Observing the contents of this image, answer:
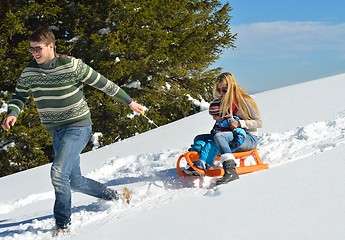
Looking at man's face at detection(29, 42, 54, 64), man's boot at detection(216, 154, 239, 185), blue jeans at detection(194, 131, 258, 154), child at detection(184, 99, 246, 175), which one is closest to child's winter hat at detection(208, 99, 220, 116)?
child at detection(184, 99, 246, 175)

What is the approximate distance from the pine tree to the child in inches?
337

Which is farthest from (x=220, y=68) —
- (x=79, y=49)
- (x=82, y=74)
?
(x=82, y=74)

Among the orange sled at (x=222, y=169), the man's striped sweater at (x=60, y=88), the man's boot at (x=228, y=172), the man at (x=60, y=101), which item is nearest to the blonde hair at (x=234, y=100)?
the orange sled at (x=222, y=169)

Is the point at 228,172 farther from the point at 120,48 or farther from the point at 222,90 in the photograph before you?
the point at 120,48

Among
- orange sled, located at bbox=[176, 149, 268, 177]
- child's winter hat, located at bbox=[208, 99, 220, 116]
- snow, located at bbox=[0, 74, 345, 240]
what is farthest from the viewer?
child's winter hat, located at bbox=[208, 99, 220, 116]

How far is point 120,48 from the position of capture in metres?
13.1

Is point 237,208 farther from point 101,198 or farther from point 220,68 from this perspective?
point 220,68

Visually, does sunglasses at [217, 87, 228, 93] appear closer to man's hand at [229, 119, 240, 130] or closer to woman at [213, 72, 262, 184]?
woman at [213, 72, 262, 184]

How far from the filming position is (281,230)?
2596 millimetres

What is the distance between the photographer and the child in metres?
4.48

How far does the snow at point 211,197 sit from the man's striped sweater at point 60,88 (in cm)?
93

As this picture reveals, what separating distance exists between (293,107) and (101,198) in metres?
5.26

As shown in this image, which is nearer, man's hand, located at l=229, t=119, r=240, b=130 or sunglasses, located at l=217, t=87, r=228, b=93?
man's hand, located at l=229, t=119, r=240, b=130

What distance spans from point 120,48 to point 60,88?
32.2 ft
